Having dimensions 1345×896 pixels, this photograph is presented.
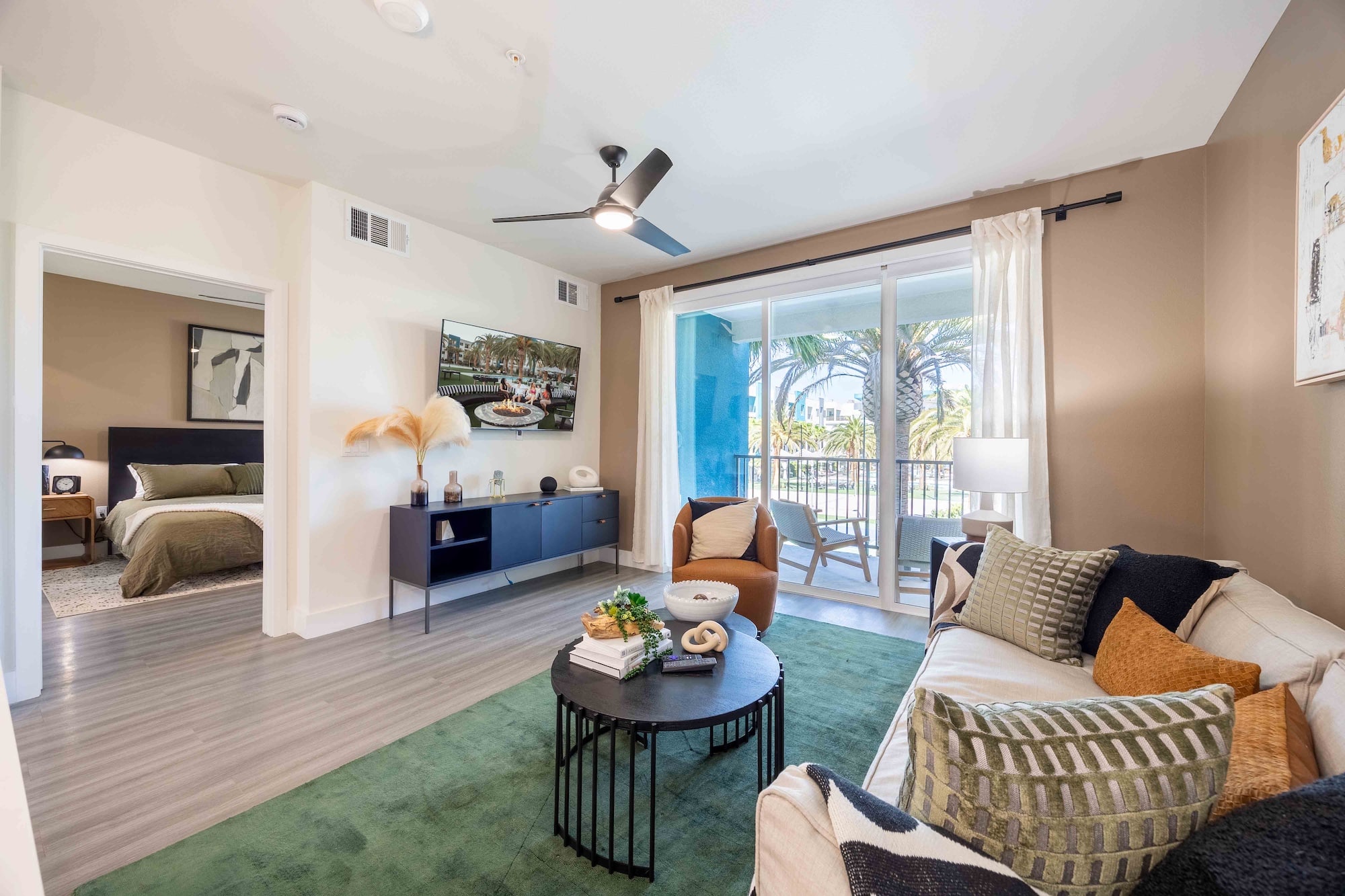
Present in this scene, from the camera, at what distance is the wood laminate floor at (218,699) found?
1744mm

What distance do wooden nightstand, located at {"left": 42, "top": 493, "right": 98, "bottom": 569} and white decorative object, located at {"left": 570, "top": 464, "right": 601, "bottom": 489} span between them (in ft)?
13.6

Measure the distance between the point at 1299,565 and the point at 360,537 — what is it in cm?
442

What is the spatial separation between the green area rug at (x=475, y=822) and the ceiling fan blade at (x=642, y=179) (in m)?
2.35

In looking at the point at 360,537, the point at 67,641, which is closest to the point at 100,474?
the point at 67,641

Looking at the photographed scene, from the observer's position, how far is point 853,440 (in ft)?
13.1

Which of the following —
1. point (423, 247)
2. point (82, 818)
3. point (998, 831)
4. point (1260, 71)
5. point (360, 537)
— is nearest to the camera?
point (998, 831)

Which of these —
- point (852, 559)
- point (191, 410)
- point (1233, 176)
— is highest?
point (1233, 176)

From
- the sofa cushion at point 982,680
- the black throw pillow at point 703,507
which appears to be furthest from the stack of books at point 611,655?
the black throw pillow at point 703,507

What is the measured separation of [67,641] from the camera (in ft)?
10.1

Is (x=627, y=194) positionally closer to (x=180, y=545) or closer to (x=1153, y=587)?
(x=1153, y=587)

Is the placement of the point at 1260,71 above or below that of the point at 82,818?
above

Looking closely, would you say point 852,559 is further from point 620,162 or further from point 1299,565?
point 620,162

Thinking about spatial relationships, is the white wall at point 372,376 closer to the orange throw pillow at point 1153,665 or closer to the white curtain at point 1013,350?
the white curtain at point 1013,350

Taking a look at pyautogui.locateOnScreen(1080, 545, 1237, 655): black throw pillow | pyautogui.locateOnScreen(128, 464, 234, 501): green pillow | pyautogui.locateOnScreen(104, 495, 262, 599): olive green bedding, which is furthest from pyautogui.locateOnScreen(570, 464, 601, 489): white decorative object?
pyautogui.locateOnScreen(1080, 545, 1237, 655): black throw pillow
